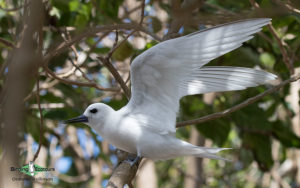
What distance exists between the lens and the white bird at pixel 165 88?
384cm

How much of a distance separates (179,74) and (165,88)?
20cm

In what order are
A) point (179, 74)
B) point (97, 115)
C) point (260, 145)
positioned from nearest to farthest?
point (179, 74), point (97, 115), point (260, 145)

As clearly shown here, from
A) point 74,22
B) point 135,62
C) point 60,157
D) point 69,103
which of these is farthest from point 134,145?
point 60,157

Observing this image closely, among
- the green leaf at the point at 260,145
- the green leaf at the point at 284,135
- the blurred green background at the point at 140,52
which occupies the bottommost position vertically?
the green leaf at the point at 260,145

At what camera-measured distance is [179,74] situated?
409cm

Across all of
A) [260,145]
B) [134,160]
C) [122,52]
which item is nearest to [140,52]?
[122,52]

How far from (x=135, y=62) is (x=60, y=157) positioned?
5610 millimetres

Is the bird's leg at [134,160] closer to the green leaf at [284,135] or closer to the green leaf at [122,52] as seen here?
the green leaf at [122,52]

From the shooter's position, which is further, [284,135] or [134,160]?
[284,135]

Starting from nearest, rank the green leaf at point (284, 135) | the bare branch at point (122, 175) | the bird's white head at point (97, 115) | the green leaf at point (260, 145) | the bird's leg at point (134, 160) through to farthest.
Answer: the bare branch at point (122, 175) < the bird's leg at point (134, 160) < the bird's white head at point (97, 115) < the green leaf at point (284, 135) < the green leaf at point (260, 145)

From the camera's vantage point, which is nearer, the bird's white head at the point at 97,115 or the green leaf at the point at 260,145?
the bird's white head at the point at 97,115

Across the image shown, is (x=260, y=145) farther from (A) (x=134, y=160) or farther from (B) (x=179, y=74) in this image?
(A) (x=134, y=160)

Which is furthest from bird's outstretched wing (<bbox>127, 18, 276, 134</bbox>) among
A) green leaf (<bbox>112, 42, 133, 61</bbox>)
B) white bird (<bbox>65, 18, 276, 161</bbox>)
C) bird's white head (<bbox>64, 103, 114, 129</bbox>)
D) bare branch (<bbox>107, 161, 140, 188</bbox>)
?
green leaf (<bbox>112, 42, 133, 61</bbox>)

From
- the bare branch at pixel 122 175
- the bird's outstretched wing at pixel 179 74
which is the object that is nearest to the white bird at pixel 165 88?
the bird's outstretched wing at pixel 179 74
